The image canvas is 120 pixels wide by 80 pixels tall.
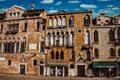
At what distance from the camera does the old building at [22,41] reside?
38.8 metres

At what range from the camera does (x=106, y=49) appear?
35.0m

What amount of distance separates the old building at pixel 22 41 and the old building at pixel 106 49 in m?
10.2

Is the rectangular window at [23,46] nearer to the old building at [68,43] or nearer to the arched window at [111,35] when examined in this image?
the old building at [68,43]

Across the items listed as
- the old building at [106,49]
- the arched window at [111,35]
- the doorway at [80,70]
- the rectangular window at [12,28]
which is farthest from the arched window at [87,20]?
the rectangular window at [12,28]

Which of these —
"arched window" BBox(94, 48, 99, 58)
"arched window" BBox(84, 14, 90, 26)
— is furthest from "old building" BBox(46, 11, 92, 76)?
"arched window" BBox(94, 48, 99, 58)

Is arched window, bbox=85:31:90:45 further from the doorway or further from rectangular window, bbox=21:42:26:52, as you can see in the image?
rectangular window, bbox=21:42:26:52

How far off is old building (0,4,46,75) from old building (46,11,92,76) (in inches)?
68.6

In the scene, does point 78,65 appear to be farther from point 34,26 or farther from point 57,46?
point 34,26

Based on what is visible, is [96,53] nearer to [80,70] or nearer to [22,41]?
[80,70]

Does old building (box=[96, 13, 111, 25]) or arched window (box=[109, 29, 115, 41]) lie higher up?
old building (box=[96, 13, 111, 25])

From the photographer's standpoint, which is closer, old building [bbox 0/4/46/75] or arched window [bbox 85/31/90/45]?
arched window [bbox 85/31/90/45]

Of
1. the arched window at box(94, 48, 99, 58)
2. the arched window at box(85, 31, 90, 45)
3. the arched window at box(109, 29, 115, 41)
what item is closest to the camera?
the arched window at box(109, 29, 115, 41)

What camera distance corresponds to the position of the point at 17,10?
41.8m

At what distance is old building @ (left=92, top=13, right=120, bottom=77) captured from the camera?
34.3m
